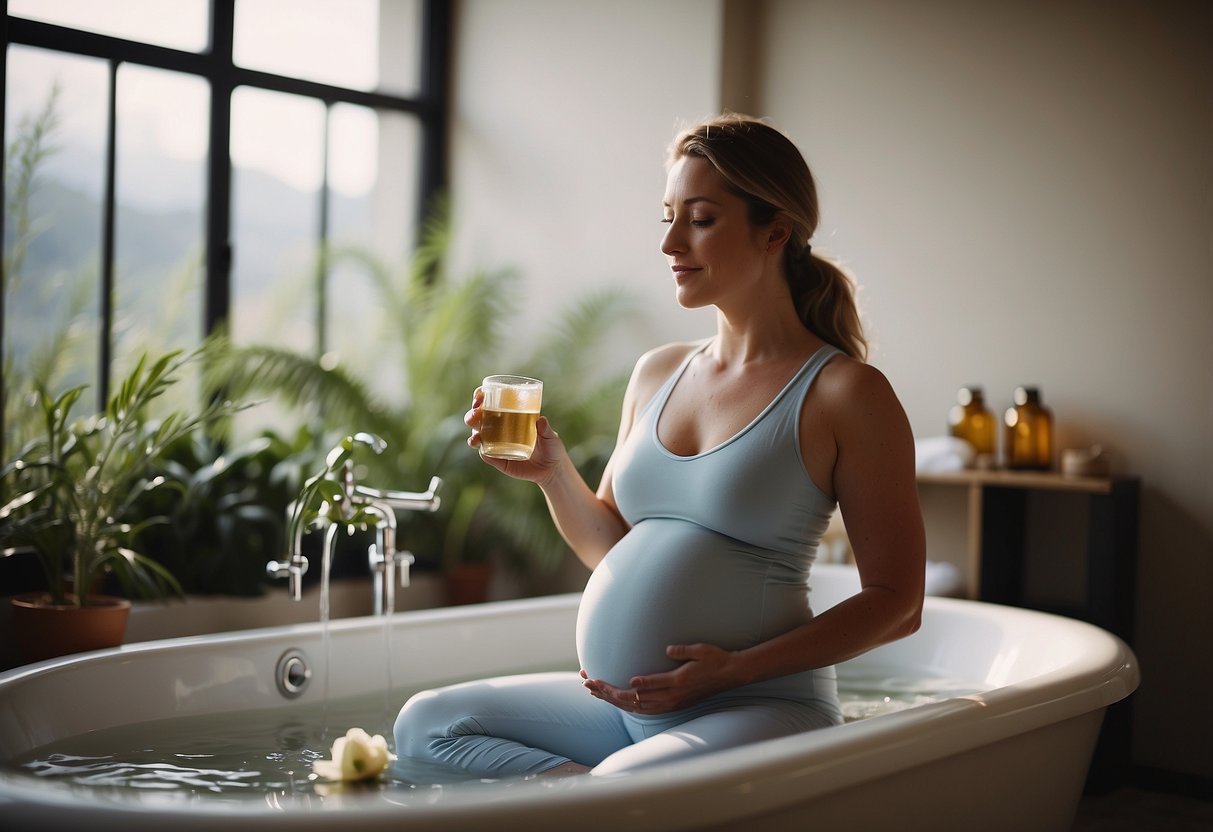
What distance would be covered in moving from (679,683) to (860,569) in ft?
1.08

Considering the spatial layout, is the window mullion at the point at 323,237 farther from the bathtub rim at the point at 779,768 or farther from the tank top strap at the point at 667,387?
the tank top strap at the point at 667,387

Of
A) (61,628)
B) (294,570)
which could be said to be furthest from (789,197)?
(61,628)

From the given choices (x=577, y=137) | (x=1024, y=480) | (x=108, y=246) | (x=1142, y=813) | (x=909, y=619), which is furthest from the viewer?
(x=577, y=137)

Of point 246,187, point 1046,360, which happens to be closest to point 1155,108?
point 1046,360

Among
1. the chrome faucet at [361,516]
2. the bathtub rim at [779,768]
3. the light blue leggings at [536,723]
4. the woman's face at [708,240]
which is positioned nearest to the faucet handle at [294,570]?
the chrome faucet at [361,516]

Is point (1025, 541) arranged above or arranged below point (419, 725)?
above

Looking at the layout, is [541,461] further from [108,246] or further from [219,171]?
[219,171]

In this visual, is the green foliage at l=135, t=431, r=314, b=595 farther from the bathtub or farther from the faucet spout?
the faucet spout

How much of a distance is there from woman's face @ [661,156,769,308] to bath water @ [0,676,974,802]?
853 millimetres

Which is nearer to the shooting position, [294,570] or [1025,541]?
[294,570]

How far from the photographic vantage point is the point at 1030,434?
3232 millimetres

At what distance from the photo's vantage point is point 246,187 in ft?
14.0

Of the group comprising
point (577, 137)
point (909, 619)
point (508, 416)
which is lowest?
point (909, 619)

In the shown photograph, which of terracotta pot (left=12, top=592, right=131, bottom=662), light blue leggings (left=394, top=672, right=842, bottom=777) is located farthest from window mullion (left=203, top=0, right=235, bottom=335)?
light blue leggings (left=394, top=672, right=842, bottom=777)
